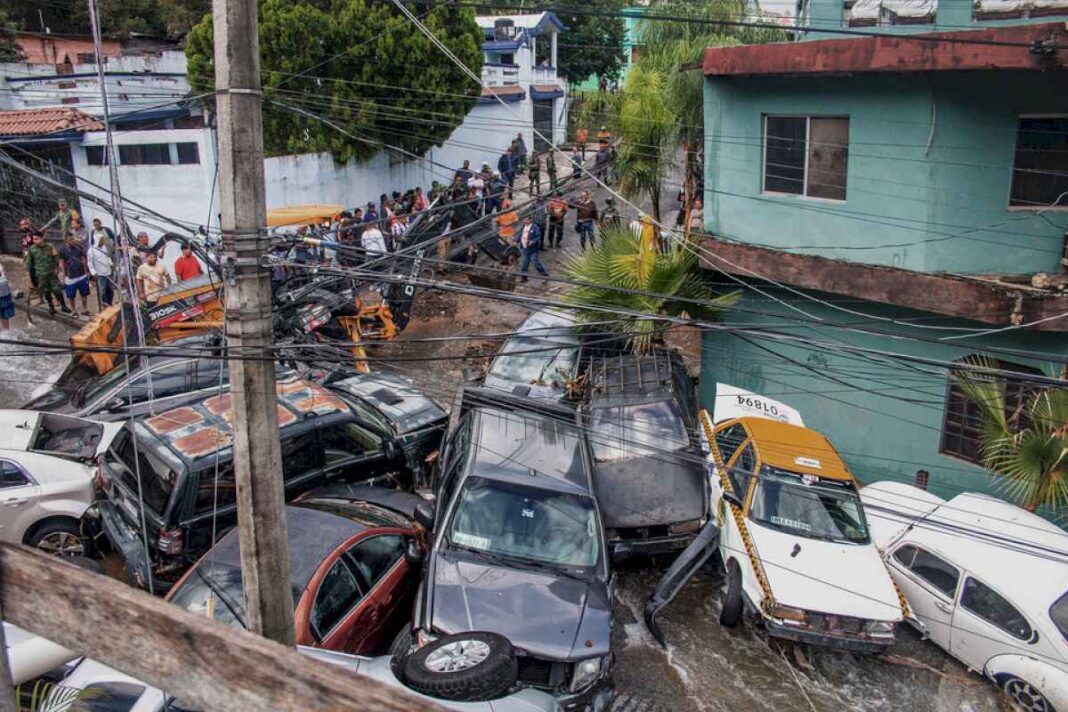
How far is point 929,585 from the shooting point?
8.99 m

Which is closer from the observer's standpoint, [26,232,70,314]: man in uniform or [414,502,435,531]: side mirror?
[414,502,435,531]: side mirror

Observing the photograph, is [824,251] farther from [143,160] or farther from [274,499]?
[143,160]

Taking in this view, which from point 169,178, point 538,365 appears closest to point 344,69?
point 169,178

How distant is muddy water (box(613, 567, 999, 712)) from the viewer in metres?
8.09

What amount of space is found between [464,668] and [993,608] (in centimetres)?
525

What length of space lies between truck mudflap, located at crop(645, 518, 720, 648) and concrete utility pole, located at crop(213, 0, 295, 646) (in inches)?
156

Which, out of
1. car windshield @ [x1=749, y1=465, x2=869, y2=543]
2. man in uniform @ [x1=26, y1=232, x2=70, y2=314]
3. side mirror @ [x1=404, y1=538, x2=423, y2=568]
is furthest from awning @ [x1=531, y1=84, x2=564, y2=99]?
side mirror @ [x1=404, y1=538, x2=423, y2=568]

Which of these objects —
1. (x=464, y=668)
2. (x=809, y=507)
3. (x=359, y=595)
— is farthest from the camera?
(x=809, y=507)

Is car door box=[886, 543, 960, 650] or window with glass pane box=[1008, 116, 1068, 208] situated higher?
window with glass pane box=[1008, 116, 1068, 208]

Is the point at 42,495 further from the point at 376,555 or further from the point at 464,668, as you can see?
the point at 464,668

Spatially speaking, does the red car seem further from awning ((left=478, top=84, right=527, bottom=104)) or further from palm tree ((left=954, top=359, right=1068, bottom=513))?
awning ((left=478, top=84, right=527, bottom=104))

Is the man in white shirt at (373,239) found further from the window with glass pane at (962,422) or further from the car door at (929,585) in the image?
the car door at (929,585)

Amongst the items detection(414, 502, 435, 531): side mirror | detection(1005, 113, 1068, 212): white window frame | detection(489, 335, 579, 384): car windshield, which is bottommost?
detection(414, 502, 435, 531): side mirror

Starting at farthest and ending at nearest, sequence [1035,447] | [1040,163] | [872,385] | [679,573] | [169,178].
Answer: [169,178], [872,385], [1040,163], [679,573], [1035,447]
